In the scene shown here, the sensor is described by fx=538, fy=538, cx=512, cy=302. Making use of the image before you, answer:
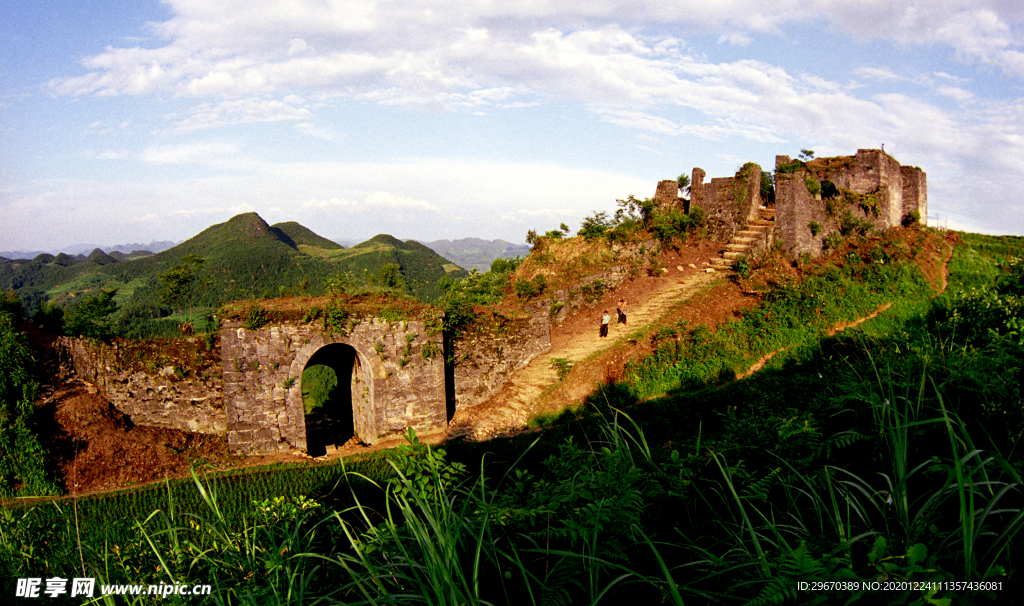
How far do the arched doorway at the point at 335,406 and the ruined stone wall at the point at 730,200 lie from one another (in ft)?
41.5

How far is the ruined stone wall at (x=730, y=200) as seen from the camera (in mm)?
18156

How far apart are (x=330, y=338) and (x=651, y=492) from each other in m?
10.4

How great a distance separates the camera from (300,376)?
12000 mm

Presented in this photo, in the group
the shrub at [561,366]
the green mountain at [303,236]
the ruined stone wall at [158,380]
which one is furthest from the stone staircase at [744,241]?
the green mountain at [303,236]

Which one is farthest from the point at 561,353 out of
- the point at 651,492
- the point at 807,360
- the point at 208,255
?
the point at 208,255

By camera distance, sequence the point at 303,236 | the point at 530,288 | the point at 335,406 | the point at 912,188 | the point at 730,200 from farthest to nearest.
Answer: the point at 303,236, the point at 912,188, the point at 730,200, the point at 530,288, the point at 335,406

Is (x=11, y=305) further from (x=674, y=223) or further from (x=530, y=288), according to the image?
(x=674, y=223)

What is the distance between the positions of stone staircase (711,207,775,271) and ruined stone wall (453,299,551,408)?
6234 mm

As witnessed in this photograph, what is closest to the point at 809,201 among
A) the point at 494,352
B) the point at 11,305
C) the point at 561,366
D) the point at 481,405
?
the point at 561,366

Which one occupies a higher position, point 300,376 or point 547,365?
point 300,376

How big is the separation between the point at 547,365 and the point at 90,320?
36.7 feet

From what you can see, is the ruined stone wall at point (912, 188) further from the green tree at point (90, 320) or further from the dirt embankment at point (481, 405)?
the green tree at point (90, 320)

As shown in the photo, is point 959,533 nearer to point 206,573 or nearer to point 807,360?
point 206,573

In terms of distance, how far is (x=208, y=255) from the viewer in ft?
165
